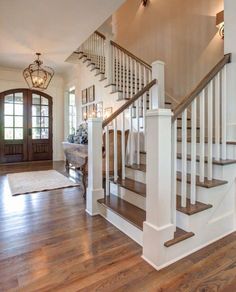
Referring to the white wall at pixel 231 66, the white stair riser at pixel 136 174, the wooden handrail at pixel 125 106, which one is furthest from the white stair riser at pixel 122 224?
the white wall at pixel 231 66

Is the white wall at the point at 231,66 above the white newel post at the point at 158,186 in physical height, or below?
above

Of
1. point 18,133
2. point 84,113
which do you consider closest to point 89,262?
point 84,113

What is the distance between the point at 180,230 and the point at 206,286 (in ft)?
1.47

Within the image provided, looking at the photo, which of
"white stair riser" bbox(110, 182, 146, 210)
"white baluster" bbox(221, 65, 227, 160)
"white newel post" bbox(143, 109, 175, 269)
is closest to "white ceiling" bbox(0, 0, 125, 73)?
"white baluster" bbox(221, 65, 227, 160)

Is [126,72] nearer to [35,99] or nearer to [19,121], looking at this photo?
[35,99]

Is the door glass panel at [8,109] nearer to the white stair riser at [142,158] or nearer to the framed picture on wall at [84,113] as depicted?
the framed picture on wall at [84,113]

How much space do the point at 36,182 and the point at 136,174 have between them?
7.57 feet

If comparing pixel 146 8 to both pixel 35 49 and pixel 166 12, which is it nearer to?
pixel 166 12

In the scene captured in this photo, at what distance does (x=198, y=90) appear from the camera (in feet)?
6.19

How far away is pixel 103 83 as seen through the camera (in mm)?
4969

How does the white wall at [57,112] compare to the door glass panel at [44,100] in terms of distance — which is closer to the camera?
the door glass panel at [44,100]

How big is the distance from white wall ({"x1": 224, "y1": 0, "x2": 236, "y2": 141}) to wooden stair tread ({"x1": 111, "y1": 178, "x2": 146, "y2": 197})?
1075mm

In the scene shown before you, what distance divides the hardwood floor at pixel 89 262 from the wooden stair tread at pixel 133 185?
449mm

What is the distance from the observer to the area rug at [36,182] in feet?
11.8
